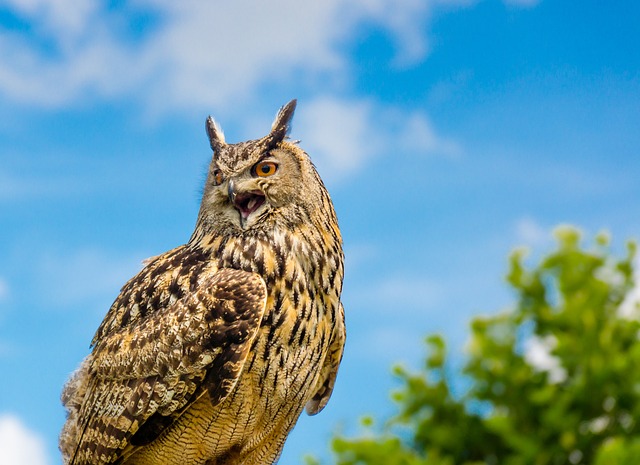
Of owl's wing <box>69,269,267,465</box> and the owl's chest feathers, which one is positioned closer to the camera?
owl's wing <box>69,269,267,465</box>

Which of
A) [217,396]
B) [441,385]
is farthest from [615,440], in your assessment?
[217,396]

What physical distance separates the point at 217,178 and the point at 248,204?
269mm

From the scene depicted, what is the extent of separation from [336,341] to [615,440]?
2600mm

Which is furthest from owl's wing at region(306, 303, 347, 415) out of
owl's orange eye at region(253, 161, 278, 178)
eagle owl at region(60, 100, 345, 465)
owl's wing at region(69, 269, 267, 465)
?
owl's orange eye at region(253, 161, 278, 178)

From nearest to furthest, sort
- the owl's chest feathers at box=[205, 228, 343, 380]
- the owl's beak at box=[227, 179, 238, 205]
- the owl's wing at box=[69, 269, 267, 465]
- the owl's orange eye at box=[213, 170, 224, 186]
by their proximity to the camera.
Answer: the owl's wing at box=[69, 269, 267, 465], the owl's chest feathers at box=[205, 228, 343, 380], the owl's beak at box=[227, 179, 238, 205], the owl's orange eye at box=[213, 170, 224, 186]

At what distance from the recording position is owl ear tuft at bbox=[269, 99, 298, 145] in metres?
5.27

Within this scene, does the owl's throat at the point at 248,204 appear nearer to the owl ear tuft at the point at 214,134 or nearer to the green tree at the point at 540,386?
the owl ear tuft at the point at 214,134

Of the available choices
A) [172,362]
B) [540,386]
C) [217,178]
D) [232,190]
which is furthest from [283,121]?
[540,386]

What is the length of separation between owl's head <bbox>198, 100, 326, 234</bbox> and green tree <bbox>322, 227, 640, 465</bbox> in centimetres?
200

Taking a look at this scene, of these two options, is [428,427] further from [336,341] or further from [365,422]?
[336,341]

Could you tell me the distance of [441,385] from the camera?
312 centimetres

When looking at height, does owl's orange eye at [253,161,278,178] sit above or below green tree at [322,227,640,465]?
above

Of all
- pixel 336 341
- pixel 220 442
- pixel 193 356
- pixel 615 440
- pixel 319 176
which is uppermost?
pixel 319 176

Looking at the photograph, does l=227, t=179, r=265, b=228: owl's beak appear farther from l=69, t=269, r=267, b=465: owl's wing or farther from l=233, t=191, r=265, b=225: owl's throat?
l=69, t=269, r=267, b=465: owl's wing
